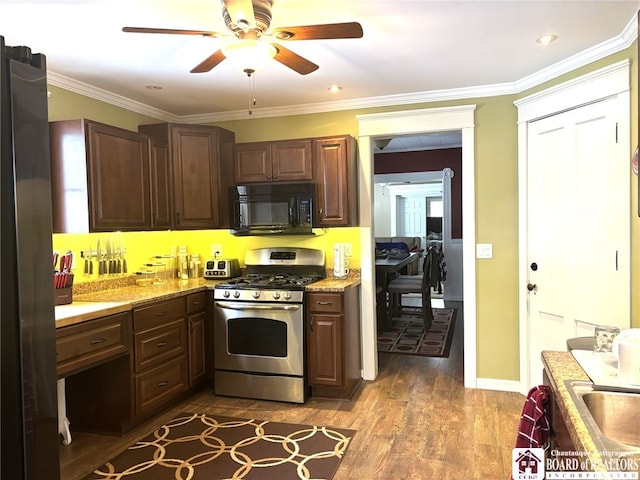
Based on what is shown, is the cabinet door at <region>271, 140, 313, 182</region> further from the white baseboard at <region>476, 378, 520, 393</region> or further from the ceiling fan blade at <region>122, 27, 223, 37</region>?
the white baseboard at <region>476, 378, 520, 393</region>

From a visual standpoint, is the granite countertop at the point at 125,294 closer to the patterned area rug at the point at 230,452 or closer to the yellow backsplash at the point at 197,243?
the yellow backsplash at the point at 197,243

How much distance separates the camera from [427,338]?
538 cm

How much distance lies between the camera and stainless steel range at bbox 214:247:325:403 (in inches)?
137

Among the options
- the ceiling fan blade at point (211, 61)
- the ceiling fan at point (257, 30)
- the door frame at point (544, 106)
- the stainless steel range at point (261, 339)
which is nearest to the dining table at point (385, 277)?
the stainless steel range at point (261, 339)

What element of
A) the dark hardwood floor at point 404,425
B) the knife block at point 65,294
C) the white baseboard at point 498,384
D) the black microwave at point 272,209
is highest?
the black microwave at point 272,209

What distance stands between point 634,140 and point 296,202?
2361 mm

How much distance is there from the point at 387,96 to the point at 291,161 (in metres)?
0.98

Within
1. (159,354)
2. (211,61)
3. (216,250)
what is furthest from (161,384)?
(211,61)

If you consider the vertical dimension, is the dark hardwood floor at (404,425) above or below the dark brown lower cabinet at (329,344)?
below

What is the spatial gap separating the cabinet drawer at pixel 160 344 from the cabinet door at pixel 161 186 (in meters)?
0.85

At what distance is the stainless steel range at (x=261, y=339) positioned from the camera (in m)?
3.49

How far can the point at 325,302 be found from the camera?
3486 millimetres

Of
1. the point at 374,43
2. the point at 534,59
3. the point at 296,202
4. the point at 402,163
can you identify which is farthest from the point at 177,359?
the point at 402,163

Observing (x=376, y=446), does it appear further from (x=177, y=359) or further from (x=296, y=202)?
(x=296, y=202)
